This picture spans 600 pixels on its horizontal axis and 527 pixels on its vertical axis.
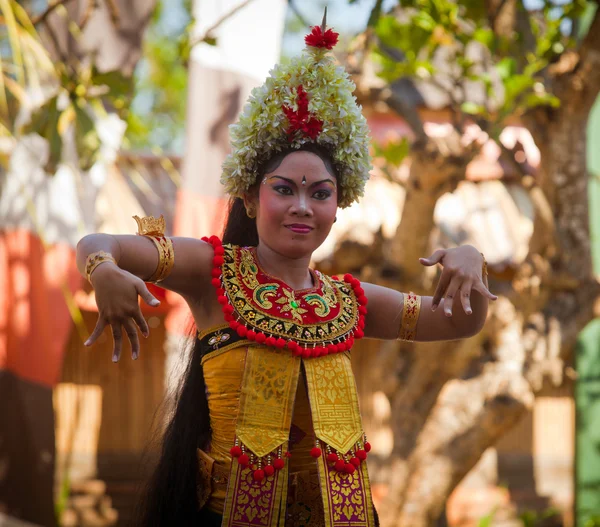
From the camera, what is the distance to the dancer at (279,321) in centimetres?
229

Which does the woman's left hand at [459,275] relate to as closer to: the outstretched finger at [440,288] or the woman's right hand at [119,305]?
the outstretched finger at [440,288]

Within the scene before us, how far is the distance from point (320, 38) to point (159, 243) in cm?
82

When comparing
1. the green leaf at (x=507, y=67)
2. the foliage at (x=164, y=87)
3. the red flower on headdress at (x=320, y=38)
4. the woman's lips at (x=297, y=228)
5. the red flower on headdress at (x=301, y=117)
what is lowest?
the woman's lips at (x=297, y=228)

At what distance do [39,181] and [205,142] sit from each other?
1.31m

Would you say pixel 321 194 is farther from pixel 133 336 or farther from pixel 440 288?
pixel 133 336

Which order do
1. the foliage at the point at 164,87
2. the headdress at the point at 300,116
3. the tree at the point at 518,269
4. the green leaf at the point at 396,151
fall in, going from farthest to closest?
the foliage at the point at 164,87 < the green leaf at the point at 396,151 < the tree at the point at 518,269 < the headdress at the point at 300,116

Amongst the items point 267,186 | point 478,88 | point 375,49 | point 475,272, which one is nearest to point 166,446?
point 267,186

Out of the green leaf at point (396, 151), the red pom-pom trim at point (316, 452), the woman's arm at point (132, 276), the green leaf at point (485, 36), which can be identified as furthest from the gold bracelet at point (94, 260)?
the green leaf at point (396, 151)

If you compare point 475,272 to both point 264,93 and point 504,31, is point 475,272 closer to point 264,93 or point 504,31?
point 264,93

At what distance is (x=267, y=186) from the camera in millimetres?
2438

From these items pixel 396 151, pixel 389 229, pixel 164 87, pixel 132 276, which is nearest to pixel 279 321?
pixel 132 276

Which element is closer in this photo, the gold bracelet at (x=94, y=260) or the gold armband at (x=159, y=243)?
the gold bracelet at (x=94, y=260)

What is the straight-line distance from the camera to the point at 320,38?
2451mm

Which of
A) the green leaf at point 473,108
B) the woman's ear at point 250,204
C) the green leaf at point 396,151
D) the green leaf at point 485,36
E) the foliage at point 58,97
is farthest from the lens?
the green leaf at point 396,151
